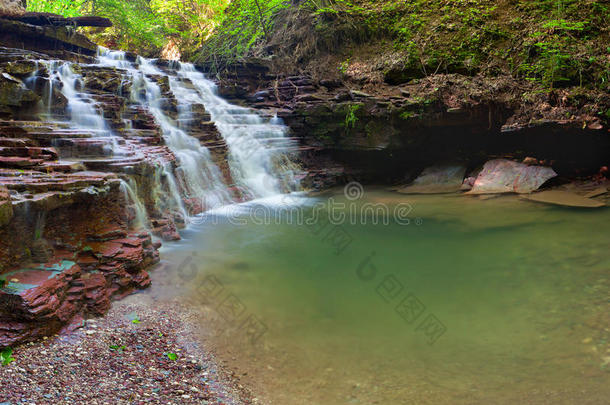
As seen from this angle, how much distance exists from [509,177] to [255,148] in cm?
713

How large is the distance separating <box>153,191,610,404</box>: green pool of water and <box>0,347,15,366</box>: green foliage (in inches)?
59.8

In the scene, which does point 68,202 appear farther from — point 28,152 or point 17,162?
point 28,152

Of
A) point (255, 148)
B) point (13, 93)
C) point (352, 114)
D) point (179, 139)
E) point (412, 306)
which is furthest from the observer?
point (255, 148)

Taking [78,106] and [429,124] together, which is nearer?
[78,106]

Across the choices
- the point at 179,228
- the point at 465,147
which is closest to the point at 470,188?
the point at 465,147

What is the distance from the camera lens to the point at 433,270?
199 inches

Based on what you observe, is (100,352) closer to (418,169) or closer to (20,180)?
(20,180)

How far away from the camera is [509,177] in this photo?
366 inches

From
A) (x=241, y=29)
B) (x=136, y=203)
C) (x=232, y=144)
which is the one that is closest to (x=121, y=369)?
(x=136, y=203)

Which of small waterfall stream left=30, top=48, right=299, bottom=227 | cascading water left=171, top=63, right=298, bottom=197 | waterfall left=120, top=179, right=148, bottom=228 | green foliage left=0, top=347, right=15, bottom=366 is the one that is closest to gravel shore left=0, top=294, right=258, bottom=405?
green foliage left=0, top=347, right=15, bottom=366

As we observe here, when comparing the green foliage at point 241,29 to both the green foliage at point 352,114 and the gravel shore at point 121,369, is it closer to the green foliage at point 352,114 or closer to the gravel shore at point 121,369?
the green foliage at point 352,114

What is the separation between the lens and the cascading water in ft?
34.6

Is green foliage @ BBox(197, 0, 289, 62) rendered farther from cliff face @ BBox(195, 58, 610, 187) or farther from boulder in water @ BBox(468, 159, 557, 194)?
boulder in water @ BBox(468, 159, 557, 194)

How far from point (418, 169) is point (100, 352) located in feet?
33.8
